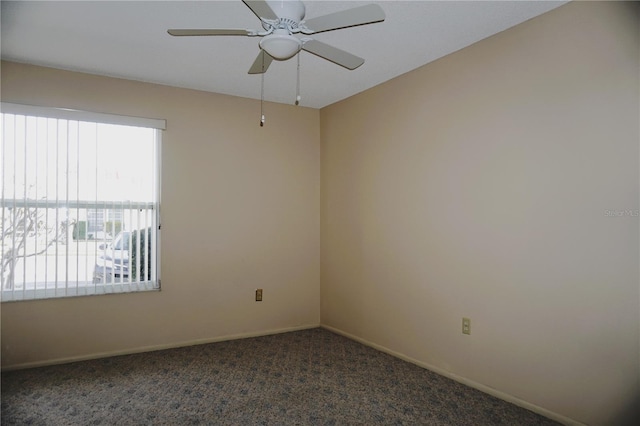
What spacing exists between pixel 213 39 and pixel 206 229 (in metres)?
1.83

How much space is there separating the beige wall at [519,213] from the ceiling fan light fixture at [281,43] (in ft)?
5.25

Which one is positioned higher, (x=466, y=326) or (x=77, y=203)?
(x=77, y=203)

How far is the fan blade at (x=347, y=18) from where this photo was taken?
184 cm

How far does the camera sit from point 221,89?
13.3 feet

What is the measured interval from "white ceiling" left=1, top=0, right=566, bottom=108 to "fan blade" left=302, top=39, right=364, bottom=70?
1.29 feet

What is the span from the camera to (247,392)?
2883 mm

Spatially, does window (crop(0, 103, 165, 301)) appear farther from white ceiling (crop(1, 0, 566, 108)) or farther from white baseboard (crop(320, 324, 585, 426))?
white baseboard (crop(320, 324, 585, 426))

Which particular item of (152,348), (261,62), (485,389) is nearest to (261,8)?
(261,62)

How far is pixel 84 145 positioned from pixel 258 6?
2491 mm

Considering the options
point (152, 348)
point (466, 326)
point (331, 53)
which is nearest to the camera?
point (331, 53)

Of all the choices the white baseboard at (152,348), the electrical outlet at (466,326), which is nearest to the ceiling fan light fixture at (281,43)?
the electrical outlet at (466,326)

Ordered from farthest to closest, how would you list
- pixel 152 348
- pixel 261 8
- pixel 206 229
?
pixel 206 229, pixel 152 348, pixel 261 8

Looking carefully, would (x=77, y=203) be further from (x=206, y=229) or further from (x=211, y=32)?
(x=211, y=32)

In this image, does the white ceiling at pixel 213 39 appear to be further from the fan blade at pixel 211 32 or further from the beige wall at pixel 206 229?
the fan blade at pixel 211 32
